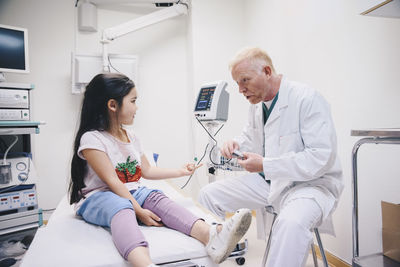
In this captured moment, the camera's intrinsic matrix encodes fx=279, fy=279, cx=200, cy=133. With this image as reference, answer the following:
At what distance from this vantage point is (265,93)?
1.55 meters

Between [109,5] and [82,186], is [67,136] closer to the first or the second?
[109,5]

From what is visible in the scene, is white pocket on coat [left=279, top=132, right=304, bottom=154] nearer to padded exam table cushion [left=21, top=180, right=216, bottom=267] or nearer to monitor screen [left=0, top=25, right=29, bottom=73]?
padded exam table cushion [left=21, top=180, right=216, bottom=267]

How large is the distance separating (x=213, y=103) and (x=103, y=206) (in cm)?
99

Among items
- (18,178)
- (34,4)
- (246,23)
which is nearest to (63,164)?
(18,178)

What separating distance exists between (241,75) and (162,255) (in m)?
1.00

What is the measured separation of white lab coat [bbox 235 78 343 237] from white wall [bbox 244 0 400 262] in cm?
32

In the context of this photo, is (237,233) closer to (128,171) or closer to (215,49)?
(128,171)

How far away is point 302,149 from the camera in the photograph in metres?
1.44

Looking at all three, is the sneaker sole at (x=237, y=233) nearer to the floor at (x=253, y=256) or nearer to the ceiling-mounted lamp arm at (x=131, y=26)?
the floor at (x=253, y=256)

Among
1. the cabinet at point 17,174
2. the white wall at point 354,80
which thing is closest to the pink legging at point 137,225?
the white wall at point 354,80

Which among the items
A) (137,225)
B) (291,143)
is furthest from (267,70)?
(137,225)

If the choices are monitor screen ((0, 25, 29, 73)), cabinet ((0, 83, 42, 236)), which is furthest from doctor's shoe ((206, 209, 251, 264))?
monitor screen ((0, 25, 29, 73))

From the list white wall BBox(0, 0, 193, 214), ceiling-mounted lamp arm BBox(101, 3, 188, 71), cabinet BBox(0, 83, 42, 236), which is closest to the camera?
cabinet BBox(0, 83, 42, 236)

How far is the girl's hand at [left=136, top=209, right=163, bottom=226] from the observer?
120cm
